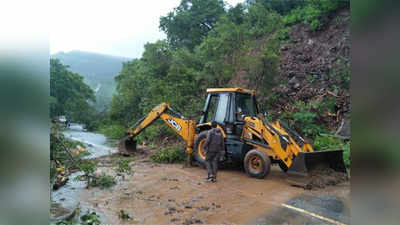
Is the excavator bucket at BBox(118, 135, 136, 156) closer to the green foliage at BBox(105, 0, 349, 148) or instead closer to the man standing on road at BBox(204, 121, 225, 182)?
the green foliage at BBox(105, 0, 349, 148)

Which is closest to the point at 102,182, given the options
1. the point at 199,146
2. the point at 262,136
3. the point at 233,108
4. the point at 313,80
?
the point at 199,146

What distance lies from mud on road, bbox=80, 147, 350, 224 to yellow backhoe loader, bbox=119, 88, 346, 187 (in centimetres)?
44

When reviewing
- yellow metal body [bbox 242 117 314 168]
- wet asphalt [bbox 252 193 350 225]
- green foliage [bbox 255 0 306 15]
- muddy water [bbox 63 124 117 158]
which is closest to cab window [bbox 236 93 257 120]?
yellow metal body [bbox 242 117 314 168]

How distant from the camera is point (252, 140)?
7.45 m

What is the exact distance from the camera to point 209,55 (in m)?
15.4

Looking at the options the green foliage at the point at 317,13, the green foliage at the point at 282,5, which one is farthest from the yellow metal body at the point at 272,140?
the green foliage at the point at 282,5

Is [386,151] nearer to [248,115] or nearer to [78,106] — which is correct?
[248,115]

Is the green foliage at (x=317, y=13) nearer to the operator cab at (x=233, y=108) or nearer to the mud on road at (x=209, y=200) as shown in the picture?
the operator cab at (x=233, y=108)

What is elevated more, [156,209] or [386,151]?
[386,151]

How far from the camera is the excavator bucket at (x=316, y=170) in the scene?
6111mm

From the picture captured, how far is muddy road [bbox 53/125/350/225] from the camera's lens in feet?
14.6

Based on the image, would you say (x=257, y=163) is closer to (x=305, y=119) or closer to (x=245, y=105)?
(x=245, y=105)

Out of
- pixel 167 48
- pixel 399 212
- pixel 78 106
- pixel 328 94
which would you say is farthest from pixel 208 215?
pixel 78 106

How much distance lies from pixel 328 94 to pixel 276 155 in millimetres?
7288
